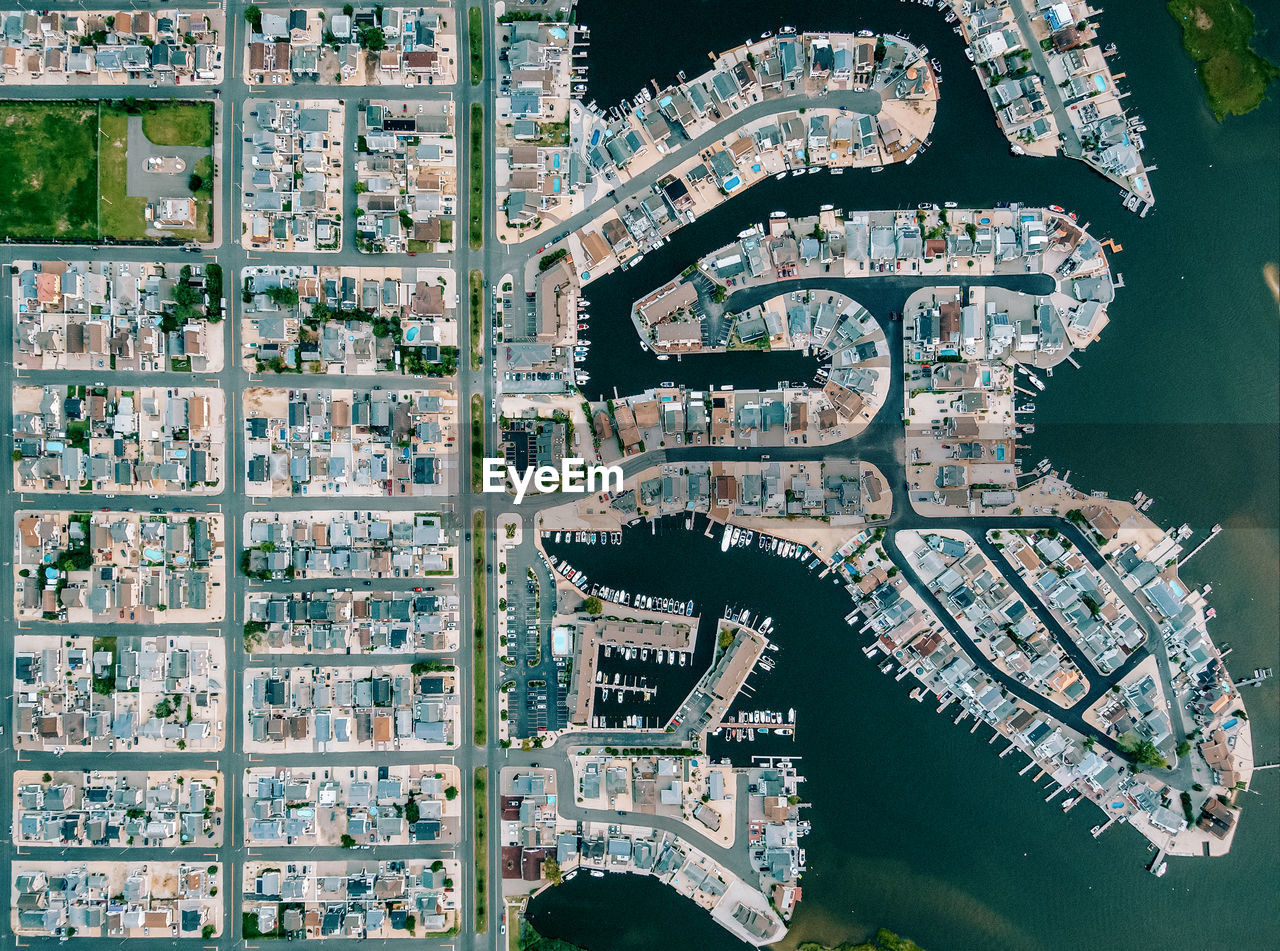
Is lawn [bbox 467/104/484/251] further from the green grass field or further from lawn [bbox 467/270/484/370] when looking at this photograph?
the green grass field

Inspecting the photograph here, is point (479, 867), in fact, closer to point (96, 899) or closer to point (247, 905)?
point (247, 905)


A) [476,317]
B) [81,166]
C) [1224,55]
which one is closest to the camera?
[81,166]

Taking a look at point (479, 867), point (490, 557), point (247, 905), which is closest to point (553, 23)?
point (490, 557)

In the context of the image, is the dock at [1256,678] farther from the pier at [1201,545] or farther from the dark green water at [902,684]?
the pier at [1201,545]

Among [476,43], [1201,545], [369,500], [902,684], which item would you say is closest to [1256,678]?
[1201,545]

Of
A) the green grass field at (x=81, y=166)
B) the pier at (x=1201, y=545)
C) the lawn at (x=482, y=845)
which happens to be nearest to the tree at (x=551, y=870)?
the lawn at (x=482, y=845)
